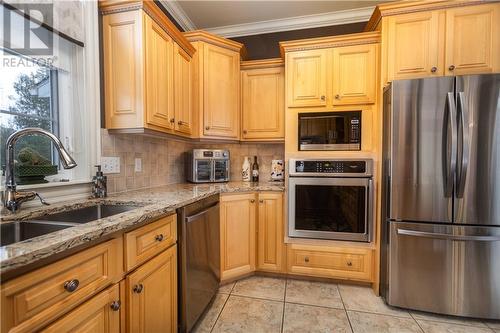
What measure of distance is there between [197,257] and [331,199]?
120 centimetres

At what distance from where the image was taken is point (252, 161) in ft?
9.11

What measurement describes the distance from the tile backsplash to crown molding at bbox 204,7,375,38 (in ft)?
4.30

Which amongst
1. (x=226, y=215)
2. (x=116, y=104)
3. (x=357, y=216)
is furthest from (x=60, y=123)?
(x=357, y=216)

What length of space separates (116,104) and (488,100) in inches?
97.4

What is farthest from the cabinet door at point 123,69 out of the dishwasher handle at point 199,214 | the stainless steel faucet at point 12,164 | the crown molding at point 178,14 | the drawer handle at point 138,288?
the drawer handle at point 138,288

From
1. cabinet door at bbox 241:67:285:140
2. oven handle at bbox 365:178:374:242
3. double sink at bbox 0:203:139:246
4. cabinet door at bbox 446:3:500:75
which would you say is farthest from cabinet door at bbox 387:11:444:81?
double sink at bbox 0:203:139:246

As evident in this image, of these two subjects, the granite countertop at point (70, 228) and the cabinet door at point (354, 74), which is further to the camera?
the cabinet door at point (354, 74)

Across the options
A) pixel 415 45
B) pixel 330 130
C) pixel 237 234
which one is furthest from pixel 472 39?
pixel 237 234

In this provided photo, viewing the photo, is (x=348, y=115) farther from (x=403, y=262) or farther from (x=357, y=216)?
(x=403, y=262)

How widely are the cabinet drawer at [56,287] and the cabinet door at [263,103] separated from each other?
1.80m

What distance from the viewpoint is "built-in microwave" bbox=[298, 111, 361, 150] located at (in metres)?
2.06

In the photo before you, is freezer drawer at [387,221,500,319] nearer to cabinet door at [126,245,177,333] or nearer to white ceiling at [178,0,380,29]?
cabinet door at [126,245,177,333]

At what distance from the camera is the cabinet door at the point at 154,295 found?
3.39 feet

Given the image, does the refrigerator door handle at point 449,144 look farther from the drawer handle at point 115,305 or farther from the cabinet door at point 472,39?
the drawer handle at point 115,305
